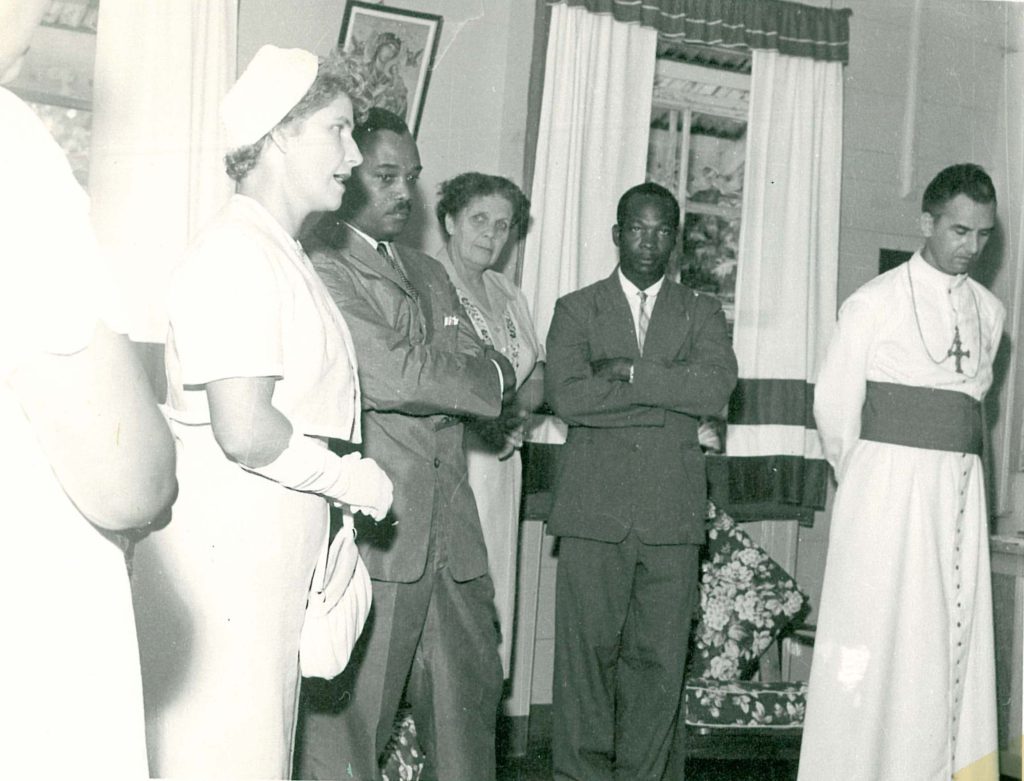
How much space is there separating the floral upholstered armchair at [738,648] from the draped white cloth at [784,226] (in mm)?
533

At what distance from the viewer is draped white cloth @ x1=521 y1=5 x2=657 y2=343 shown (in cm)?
381

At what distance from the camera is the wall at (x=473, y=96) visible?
142 inches

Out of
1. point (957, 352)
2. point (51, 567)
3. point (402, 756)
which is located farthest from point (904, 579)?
point (51, 567)

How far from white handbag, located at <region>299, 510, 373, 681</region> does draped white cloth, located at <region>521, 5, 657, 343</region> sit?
1.87 m

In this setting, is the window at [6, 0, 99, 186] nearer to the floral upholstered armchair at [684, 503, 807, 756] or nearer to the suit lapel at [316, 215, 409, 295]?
the suit lapel at [316, 215, 409, 295]

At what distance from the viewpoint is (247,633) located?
6.46 ft

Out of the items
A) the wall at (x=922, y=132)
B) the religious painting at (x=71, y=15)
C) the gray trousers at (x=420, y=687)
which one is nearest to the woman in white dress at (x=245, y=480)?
the gray trousers at (x=420, y=687)

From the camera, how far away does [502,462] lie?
349 centimetres

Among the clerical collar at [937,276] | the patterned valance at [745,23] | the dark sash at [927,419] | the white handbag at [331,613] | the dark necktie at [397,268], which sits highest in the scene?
the patterned valance at [745,23]

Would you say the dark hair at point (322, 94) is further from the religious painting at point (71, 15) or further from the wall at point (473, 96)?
the wall at point (473, 96)

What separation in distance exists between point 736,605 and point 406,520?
1.64m

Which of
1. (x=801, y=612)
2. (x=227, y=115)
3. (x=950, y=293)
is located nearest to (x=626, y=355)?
(x=950, y=293)

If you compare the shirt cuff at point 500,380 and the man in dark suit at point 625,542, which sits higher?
the shirt cuff at point 500,380

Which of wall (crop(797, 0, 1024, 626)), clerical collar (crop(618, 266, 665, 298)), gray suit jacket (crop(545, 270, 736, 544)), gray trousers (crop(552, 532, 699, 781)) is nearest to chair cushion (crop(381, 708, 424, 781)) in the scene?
gray trousers (crop(552, 532, 699, 781))
